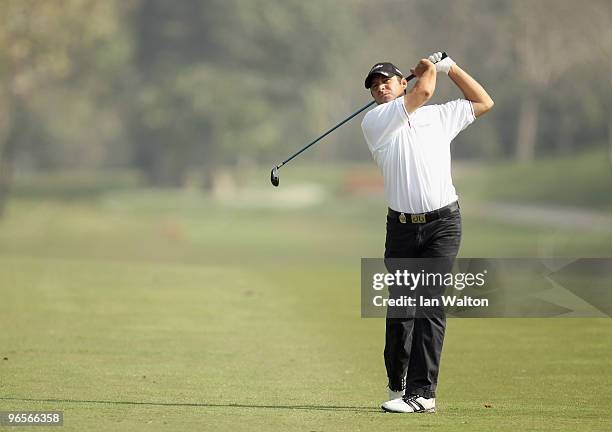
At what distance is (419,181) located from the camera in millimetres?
7922

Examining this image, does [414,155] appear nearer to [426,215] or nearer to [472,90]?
[426,215]

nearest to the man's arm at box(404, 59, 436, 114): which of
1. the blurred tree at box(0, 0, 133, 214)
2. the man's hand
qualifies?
the man's hand

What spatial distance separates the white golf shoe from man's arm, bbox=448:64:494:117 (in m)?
1.73

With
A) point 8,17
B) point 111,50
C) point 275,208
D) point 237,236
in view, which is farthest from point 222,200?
point 8,17

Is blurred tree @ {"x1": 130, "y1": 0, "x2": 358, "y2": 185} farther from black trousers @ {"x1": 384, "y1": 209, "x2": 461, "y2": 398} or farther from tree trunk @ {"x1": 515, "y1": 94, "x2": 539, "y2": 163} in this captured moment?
black trousers @ {"x1": 384, "y1": 209, "x2": 461, "y2": 398}

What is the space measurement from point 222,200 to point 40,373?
5350 centimetres

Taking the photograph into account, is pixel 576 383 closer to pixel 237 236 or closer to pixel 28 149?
pixel 237 236

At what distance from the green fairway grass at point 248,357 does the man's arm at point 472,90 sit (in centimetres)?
184

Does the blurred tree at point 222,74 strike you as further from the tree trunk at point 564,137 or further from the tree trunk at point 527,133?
the tree trunk at point 564,137

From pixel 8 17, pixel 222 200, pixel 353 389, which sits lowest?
pixel 353 389

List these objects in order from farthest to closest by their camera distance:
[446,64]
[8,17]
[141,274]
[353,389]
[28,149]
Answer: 1. [28,149]
2. [8,17]
3. [141,274]
4. [353,389]
5. [446,64]

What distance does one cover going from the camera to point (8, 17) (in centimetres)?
4862

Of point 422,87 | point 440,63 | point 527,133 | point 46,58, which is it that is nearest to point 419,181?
point 422,87

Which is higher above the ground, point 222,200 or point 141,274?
point 222,200
